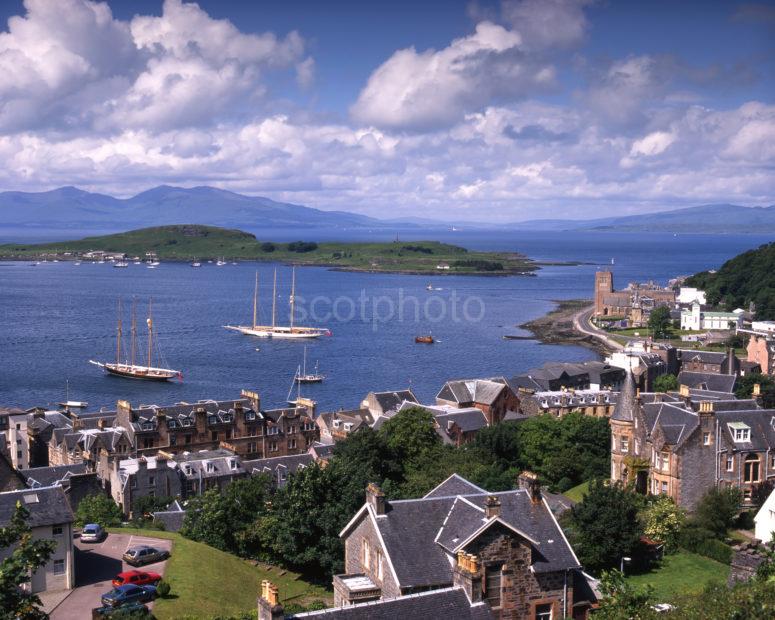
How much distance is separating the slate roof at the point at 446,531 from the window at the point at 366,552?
140 centimetres

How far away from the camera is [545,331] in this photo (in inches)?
6752

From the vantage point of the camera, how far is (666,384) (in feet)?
297

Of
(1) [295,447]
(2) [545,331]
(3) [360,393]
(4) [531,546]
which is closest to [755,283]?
(2) [545,331]

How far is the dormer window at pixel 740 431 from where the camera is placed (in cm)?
5232

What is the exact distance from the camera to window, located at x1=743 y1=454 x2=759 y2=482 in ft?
171

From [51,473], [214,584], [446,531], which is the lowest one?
[51,473]

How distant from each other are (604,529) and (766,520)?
9515 mm

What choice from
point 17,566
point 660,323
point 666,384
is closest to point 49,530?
point 17,566

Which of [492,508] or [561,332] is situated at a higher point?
[492,508]

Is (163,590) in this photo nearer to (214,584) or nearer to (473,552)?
(214,584)

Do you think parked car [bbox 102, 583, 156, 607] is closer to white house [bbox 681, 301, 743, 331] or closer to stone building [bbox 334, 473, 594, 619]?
stone building [bbox 334, 473, 594, 619]

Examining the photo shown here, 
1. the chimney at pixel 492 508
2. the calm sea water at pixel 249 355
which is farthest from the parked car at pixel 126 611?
the calm sea water at pixel 249 355

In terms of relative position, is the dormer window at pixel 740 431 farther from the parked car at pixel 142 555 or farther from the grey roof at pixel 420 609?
the parked car at pixel 142 555

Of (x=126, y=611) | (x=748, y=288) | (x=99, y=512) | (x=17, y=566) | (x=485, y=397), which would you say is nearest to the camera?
(x=17, y=566)
